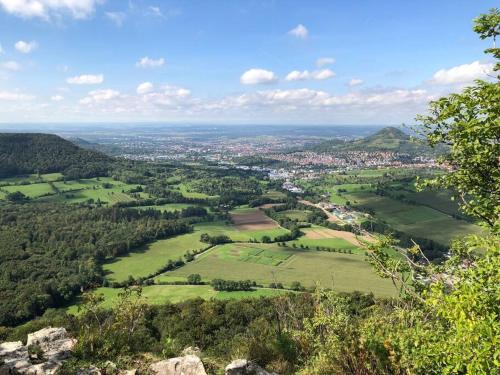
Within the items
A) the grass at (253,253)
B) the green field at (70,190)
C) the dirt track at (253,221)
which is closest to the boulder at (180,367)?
the grass at (253,253)

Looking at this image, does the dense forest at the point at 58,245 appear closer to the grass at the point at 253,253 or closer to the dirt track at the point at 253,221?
the dirt track at the point at 253,221

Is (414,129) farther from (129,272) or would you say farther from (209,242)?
(209,242)

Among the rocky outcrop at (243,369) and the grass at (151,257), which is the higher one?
the rocky outcrop at (243,369)

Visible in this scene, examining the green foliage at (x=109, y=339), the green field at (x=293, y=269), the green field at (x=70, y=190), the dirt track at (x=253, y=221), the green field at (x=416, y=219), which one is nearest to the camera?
the green foliage at (x=109, y=339)

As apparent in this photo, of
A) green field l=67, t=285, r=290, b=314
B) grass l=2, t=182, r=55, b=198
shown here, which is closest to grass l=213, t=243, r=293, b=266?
green field l=67, t=285, r=290, b=314

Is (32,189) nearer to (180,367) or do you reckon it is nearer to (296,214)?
(296,214)

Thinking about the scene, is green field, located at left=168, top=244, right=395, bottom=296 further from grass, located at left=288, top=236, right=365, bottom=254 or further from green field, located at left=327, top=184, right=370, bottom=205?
green field, located at left=327, top=184, right=370, bottom=205
